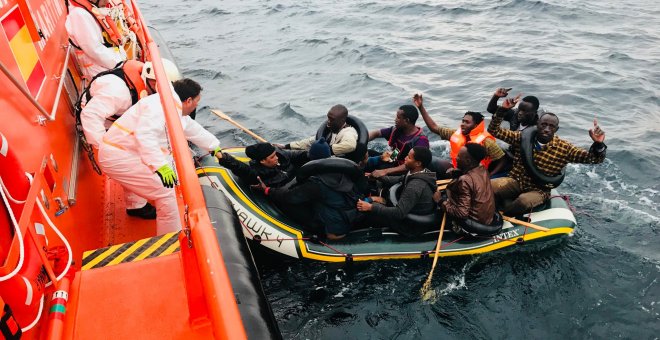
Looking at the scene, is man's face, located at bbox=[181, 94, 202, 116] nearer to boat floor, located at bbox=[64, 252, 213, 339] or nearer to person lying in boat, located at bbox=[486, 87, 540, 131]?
boat floor, located at bbox=[64, 252, 213, 339]

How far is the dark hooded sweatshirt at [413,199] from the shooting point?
4.92m

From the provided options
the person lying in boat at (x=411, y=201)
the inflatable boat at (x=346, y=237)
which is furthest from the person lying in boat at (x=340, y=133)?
the inflatable boat at (x=346, y=237)

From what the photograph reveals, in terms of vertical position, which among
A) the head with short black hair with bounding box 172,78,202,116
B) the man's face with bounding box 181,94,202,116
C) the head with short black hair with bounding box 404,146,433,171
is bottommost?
the head with short black hair with bounding box 404,146,433,171

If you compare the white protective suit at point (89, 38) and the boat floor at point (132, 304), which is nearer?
the boat floor at point (132, 304)

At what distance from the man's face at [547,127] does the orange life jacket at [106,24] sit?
509 cm

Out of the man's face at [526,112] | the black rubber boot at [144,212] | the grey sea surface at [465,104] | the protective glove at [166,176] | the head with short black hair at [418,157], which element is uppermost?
the protective glove at [166,176]

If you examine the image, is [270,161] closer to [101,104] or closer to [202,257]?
[101,104]

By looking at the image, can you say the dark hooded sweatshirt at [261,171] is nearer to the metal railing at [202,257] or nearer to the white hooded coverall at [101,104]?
the white hooded coverall at [101,104]

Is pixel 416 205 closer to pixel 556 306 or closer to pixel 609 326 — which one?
pixel 556 306

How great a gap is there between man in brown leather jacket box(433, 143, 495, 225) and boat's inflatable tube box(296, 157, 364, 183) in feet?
3.68

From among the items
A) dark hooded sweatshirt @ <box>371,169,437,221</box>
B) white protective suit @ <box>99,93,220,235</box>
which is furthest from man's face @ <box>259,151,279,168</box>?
white protective suit @ <box>99,93,220,235</box>

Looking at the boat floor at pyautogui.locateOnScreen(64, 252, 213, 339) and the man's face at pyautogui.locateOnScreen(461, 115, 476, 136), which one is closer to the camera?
the boat floor at pyautogui.locateOnScreen(64, 252, 213, 339)

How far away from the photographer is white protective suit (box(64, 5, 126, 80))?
15.9 ft

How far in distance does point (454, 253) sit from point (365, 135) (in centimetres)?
181
